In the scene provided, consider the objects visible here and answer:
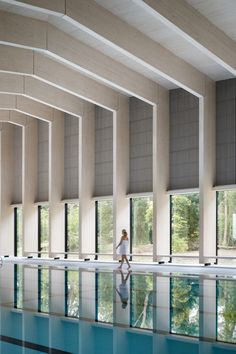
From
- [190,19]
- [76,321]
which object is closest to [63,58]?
[190,19]

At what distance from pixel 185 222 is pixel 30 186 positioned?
11404 millimetres

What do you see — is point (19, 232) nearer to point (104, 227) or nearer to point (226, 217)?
point (104, 227)

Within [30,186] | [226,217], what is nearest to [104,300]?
[226,217]

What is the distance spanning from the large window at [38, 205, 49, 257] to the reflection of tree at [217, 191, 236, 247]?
42.0 feet

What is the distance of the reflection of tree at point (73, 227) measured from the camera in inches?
1221

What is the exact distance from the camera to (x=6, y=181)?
3566cm

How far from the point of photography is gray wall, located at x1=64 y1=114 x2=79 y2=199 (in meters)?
30.5

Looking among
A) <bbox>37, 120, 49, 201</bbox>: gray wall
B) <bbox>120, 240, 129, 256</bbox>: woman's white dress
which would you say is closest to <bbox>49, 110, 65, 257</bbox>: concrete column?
<bbox>37, 120, 49, 201</bbox>: gray wall

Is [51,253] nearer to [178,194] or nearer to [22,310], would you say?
[178,194]

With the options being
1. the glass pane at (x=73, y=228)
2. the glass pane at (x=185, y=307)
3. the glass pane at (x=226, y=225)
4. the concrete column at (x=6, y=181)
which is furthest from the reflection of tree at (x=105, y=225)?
the glass pane at (x=185, y=307)

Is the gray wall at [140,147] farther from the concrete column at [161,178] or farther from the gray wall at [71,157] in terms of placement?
the gray wall at [71,157]

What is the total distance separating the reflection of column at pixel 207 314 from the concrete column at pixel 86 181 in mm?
14027

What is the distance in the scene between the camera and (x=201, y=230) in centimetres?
2300

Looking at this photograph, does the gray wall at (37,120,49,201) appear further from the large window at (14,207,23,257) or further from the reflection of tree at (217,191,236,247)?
the reflection of tree at (217,191,236,247)
